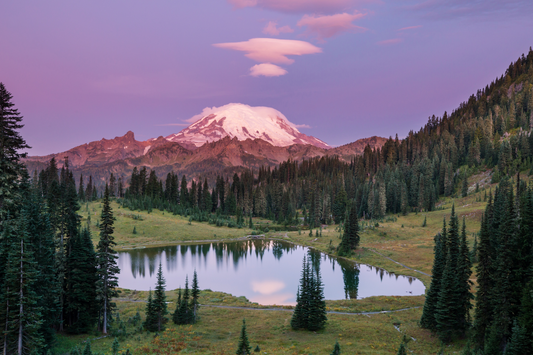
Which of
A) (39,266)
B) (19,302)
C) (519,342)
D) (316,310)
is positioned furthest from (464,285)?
(39,266)

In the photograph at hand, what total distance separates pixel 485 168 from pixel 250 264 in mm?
121399

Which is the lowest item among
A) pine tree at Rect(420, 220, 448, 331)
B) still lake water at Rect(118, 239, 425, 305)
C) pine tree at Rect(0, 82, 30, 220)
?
still lake water at Rect(118, 239, 425, 305)

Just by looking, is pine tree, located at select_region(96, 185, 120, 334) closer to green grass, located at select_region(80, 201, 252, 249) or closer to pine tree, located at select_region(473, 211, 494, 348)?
pine tree, located at select_region(473, 211, 494, 348)

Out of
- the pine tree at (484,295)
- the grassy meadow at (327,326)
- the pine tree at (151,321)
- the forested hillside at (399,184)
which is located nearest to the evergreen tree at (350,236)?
the grassy meadow at (327,326)

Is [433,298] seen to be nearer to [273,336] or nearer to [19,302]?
[273,336]

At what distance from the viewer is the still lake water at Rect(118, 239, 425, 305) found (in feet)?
215

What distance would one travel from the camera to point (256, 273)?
81562 millimetres

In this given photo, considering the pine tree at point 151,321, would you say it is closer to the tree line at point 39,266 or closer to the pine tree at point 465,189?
the tree line at point 39,266

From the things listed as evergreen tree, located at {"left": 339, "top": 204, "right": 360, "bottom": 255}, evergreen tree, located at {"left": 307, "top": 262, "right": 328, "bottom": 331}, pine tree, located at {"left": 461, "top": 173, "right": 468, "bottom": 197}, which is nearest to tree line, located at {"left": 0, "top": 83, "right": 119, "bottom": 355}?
evergreen tree, located at {"left": 307, "top": 262, "right": 328, "bottom": 331}

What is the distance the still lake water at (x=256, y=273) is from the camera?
65.4 meters

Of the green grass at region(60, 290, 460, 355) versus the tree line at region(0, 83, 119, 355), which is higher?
the tree line at region(0, 83, 119, 355)

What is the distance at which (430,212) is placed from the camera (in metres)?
130

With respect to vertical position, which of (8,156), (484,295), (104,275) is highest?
(8,156)

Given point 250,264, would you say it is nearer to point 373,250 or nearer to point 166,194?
point 373,250
